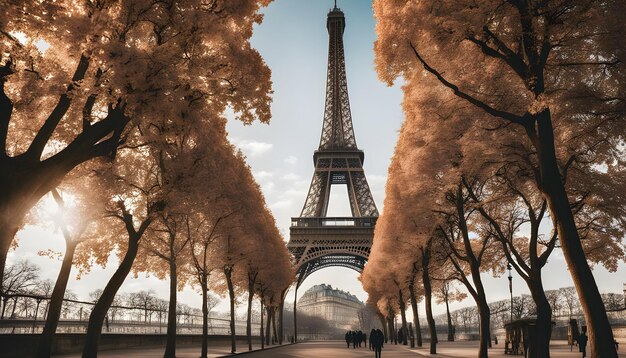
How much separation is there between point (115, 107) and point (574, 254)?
1048 cm

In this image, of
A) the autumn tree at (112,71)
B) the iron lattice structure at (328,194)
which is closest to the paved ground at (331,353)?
the autumn tree at (112,71)

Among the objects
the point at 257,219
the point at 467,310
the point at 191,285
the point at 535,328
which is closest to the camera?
the point at 535,328

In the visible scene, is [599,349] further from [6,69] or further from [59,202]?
[59,202]

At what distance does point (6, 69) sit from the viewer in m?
9.22

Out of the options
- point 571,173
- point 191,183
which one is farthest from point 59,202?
point 571,173

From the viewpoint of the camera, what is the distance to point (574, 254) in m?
9.23

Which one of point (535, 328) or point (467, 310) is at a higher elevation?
point (535, 328)

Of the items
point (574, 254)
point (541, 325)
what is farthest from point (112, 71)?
point (541, 325)

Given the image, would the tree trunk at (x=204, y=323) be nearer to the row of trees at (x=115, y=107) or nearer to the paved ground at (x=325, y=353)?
the row of trees at (x=115, y=107)

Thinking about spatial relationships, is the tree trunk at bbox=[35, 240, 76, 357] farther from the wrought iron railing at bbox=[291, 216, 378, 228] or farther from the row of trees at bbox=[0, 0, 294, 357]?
the wrought iron railing at bbox=[291, 216, 378, 228]

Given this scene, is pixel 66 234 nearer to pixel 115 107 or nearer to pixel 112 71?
pixel 115 107

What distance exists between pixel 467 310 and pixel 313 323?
4570 centimetres

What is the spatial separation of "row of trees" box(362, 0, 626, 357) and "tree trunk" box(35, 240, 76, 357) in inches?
554

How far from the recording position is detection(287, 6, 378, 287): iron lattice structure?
72.1 m
